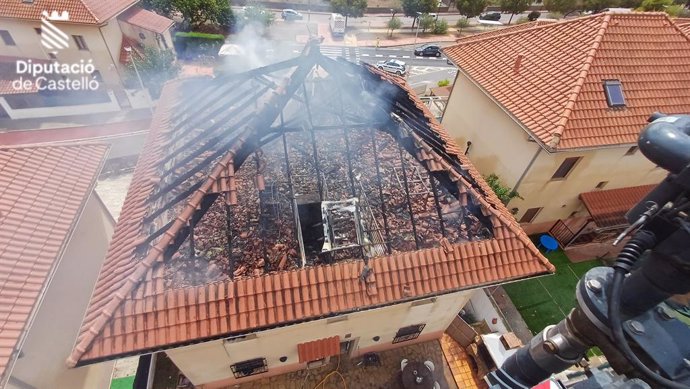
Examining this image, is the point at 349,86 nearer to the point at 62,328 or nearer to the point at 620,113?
the point at 62,328

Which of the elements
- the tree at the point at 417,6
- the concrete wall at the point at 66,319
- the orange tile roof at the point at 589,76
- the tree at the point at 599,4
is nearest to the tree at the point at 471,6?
the tree at the point at 417,6

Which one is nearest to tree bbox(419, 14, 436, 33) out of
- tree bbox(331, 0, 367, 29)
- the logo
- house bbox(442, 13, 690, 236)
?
tree bbox(331, 0, 367, 29)

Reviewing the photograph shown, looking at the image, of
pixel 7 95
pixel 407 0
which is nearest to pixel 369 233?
pixel 7 95

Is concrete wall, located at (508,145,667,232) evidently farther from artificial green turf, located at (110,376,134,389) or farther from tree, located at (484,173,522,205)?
artificial green turf, located at (110,376,134,389)

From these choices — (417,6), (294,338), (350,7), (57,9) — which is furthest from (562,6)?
(57,9)

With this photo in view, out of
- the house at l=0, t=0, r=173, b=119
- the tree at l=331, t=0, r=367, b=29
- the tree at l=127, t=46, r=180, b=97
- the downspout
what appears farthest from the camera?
the tree at l=331, t=0, r=367, b=29

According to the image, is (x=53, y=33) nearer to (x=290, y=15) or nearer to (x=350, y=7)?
(x=290, y=15)
